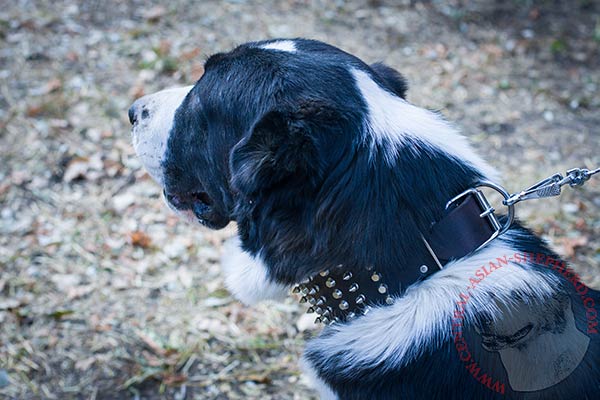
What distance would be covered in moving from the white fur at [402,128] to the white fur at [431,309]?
12.2 inches

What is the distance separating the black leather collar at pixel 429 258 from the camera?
1.79 m

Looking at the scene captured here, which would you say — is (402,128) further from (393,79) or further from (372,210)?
(393,79)

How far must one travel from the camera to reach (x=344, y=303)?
190cm

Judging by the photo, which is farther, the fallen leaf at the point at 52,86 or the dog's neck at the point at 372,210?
the fallen leaf at the point at 52,86

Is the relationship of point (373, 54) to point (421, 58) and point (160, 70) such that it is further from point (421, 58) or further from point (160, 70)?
point (160, 70)

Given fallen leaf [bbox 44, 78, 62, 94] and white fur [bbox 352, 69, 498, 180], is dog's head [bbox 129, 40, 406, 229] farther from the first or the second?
fallen leaf [bbox 44, 78, 62, 94]

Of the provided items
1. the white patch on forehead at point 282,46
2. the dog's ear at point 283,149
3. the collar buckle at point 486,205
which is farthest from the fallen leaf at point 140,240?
the collar buckle at point 486,205

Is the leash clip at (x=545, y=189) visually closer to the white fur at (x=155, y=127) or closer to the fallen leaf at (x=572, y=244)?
the white fur at (x=155, y=127)

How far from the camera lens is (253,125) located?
1.87 m

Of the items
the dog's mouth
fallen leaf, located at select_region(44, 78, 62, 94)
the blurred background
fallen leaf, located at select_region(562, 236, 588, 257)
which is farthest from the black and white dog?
fallen leaf, located at select_region(44, 78, 62, 94)

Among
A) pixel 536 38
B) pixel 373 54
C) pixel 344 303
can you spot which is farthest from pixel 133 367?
pixel 536 38

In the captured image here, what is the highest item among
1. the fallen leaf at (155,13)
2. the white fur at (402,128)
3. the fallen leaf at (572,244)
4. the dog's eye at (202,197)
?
the white fur at (402,128)

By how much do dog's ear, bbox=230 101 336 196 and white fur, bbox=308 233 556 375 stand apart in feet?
1.51

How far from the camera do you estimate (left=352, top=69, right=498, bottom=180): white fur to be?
1.84 m
